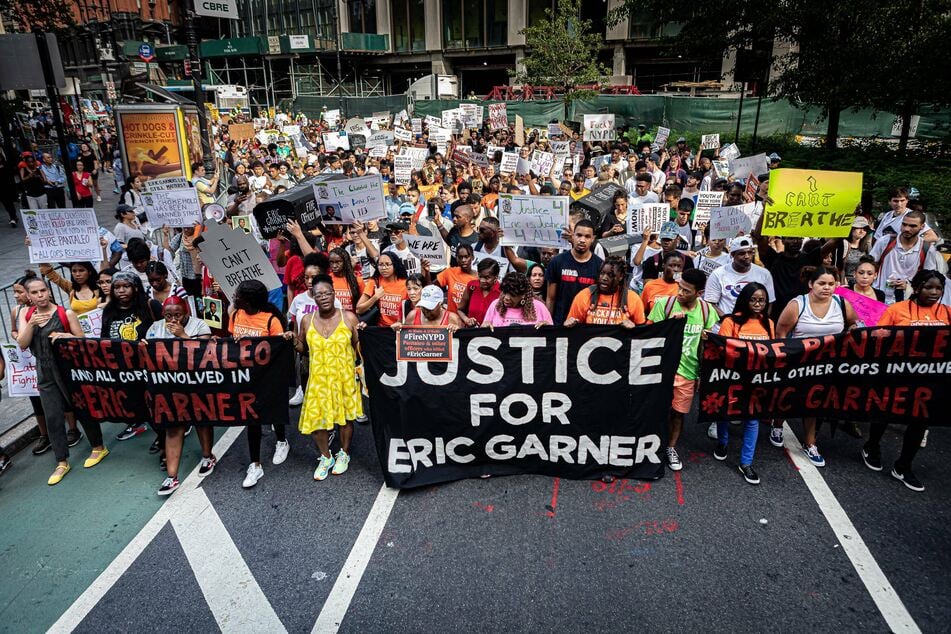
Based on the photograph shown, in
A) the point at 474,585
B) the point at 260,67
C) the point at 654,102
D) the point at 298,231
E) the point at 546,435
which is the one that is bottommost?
the point at 474,585

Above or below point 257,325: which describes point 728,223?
above

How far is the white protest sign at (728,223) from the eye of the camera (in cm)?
688

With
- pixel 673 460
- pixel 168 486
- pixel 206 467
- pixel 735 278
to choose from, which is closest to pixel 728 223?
pixel 735 278

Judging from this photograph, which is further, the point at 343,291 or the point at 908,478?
the point at 343,291

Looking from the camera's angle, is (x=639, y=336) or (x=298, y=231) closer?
(x=639, y=336)

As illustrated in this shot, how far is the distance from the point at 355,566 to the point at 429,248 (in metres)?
3.78

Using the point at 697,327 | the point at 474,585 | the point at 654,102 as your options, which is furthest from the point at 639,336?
the point at 654,102

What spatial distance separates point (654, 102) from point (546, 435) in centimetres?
2425

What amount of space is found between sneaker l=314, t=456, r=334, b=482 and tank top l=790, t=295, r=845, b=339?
4.33 meters

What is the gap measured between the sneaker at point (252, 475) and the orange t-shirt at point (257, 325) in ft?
3.94

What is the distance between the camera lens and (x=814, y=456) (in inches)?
220

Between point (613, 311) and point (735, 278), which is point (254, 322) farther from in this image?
point (735, 278)

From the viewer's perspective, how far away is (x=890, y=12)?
13305 millimetres

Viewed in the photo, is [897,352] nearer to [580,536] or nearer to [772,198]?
[772,198]
